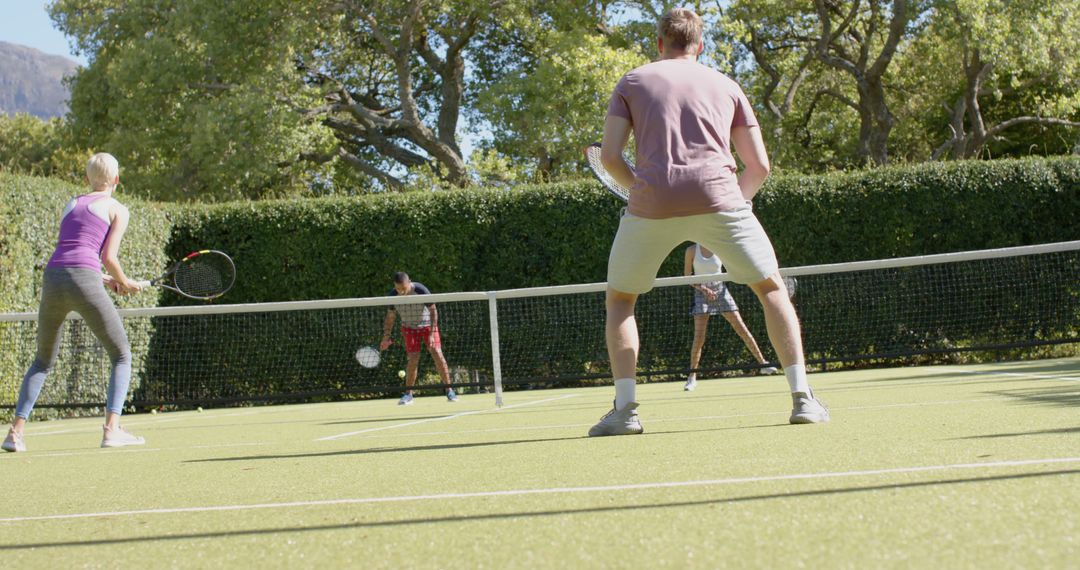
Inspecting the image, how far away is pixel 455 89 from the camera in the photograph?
27203 millimetres

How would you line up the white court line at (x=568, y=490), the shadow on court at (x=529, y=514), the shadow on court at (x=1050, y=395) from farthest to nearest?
the shadow on court at (x=1050, y=395)
the white court line at (x=568, y=490)
the shadow on court at (x=529, y=514)

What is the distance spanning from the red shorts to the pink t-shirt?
25.1 feet

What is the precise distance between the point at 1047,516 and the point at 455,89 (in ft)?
83.4

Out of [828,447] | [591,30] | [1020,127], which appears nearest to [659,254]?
[828,447]

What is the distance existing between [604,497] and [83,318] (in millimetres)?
4366

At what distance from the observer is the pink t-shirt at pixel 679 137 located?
4.92 meters

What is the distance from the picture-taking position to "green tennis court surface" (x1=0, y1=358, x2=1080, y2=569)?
253cm

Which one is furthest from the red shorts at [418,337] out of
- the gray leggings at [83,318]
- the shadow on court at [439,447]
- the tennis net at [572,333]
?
the shadow on court at [439,447]

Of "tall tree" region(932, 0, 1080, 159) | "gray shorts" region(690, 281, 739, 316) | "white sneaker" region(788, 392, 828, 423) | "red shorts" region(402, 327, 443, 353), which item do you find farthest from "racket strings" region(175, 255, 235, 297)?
"tall tree" region(932, 0, 1080, 159)

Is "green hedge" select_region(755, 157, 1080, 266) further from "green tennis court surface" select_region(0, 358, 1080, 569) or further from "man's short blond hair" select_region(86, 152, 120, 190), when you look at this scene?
"man's short blond hair" select_region(86, 152, 120, 190)

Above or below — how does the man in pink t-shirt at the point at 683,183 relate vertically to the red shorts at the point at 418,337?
above

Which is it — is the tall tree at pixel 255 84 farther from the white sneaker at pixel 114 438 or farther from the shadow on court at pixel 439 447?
the shadow on court at pixel 439 447

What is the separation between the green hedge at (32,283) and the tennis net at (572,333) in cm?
3

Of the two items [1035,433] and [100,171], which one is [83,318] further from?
[1035,433]
